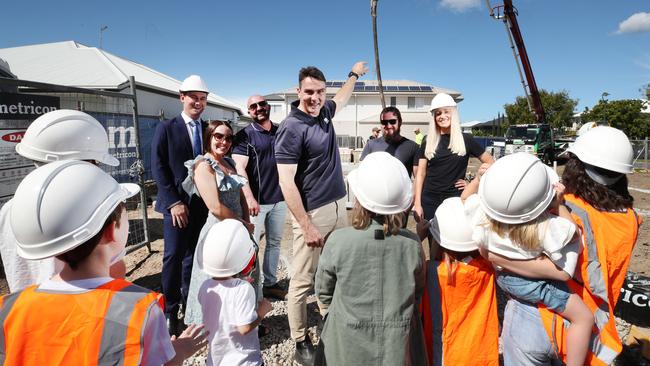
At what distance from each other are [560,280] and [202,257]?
1.84 meters

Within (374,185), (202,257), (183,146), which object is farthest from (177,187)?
(374,185)

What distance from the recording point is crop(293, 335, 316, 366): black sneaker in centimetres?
264

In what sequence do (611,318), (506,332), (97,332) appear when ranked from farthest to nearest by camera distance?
(506,332) → (611,318) → (97,332)

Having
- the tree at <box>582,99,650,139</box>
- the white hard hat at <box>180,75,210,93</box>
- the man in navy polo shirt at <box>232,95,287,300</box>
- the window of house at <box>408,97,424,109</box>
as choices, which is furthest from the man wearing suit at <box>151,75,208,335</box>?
the tree at <box>582,99,650,139</box>

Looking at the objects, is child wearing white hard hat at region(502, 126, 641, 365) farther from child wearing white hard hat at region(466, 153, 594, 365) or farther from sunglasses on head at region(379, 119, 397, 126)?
sunglasses on head at region(379, 119, 397, 126)

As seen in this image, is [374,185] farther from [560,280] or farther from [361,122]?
[361,122]

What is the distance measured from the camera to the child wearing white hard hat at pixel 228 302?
73.9 inches

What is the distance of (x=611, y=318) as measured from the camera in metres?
1.65

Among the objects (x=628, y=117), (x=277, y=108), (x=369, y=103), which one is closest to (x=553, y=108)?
Answer: (x=628, y=117)

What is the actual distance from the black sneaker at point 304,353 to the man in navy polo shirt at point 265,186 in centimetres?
113

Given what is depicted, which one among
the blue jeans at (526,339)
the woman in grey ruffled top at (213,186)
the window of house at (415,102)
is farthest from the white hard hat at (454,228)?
the window of house at (415,102)

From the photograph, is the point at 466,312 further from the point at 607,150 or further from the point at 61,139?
the point at 61,139

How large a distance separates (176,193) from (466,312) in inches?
98.4

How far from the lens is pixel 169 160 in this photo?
310 centimetres
